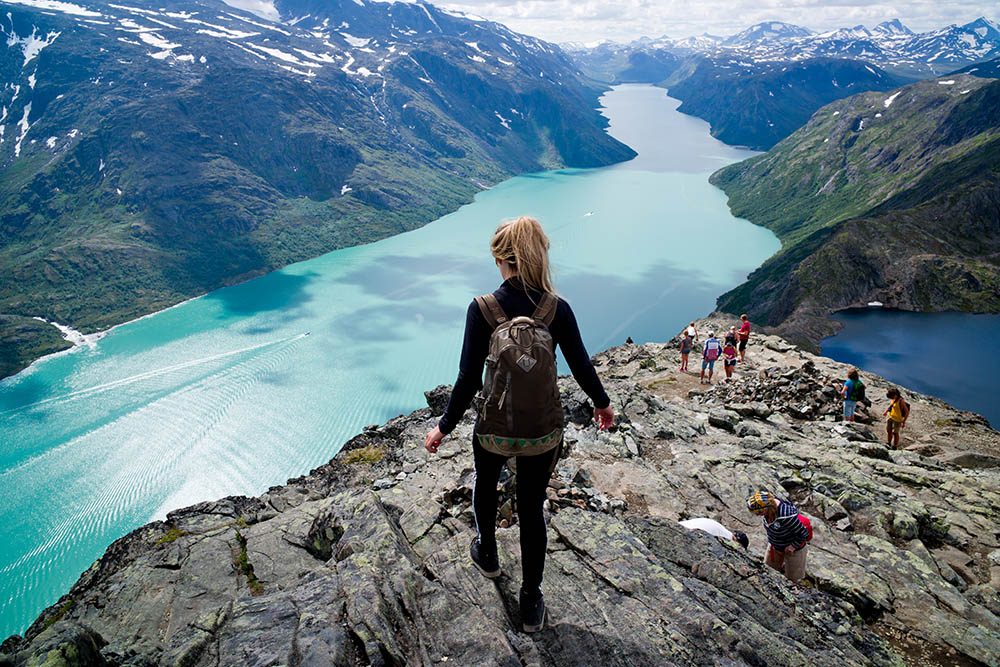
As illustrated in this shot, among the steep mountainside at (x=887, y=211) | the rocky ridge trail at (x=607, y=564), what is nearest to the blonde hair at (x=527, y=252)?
the rocky ridge trail at (x=607, y=564)

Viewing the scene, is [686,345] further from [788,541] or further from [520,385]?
[520,385]

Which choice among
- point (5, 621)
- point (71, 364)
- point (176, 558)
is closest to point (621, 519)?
point (176, 558)

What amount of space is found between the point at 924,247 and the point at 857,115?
132 meters

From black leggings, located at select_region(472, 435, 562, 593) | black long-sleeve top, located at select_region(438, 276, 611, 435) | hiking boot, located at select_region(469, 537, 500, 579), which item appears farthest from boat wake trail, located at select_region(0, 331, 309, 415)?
black long-sleeve top, located at select_region(438, 276, 611, 435)

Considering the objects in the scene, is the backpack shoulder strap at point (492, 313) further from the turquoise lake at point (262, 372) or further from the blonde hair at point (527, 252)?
the turquoise lake at point (262, 372)

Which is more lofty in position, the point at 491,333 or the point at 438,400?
the point at 491,333

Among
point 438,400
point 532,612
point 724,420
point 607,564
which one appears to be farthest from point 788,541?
point 438,400

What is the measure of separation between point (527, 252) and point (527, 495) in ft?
6.99

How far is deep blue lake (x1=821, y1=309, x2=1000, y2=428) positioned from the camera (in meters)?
46.0

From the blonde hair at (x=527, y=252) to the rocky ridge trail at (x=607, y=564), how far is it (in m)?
3.39

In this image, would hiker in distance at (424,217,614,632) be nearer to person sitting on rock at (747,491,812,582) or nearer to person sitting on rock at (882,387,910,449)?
person sitting on rock at (747,491,812,582)

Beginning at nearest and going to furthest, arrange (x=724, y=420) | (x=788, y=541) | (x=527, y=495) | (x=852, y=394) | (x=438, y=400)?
(x=527, y=495) → (x=788, y=541) → (x=724, y=420) → (x=852, y=394) → (x=438, y=400)

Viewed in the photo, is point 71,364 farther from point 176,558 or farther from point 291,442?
point 176,558

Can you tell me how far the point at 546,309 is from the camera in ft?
13.9
